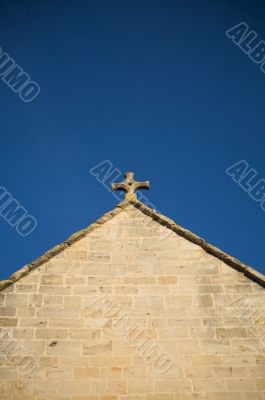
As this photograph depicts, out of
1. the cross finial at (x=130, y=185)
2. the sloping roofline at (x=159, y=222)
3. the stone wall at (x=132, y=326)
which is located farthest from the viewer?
the cross finial at (x=130, y=185)

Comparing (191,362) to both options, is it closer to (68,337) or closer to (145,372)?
(145,372)

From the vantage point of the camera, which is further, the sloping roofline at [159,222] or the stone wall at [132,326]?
the sloping roofline at [159,222]

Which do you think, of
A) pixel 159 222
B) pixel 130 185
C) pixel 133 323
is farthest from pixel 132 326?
pixel 130 185

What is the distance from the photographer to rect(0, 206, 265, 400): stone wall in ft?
20.4

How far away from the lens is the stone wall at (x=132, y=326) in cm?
622

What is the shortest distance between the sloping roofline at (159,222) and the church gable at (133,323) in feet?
0.09

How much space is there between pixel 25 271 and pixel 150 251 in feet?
7.05

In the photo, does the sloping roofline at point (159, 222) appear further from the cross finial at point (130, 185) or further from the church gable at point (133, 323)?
the cross finial at point (130, 185)

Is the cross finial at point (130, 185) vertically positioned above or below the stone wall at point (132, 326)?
above

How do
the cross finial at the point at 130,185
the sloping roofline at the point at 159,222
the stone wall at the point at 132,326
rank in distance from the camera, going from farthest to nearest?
the cross finial at the point at 130,185
the sloping roofline at the point at 159,222
the stone wall at the point at 132,326

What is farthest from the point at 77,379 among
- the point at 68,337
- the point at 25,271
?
the point at 25,271

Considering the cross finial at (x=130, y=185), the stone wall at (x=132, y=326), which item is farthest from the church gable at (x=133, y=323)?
the cross finial at (x=130, y=185)

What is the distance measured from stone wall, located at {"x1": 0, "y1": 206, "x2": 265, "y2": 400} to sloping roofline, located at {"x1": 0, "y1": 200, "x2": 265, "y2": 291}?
93mm

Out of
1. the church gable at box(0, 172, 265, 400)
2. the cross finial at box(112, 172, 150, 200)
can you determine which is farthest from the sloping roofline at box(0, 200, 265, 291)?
the cross finial at box(112, 172, 150, 200)
